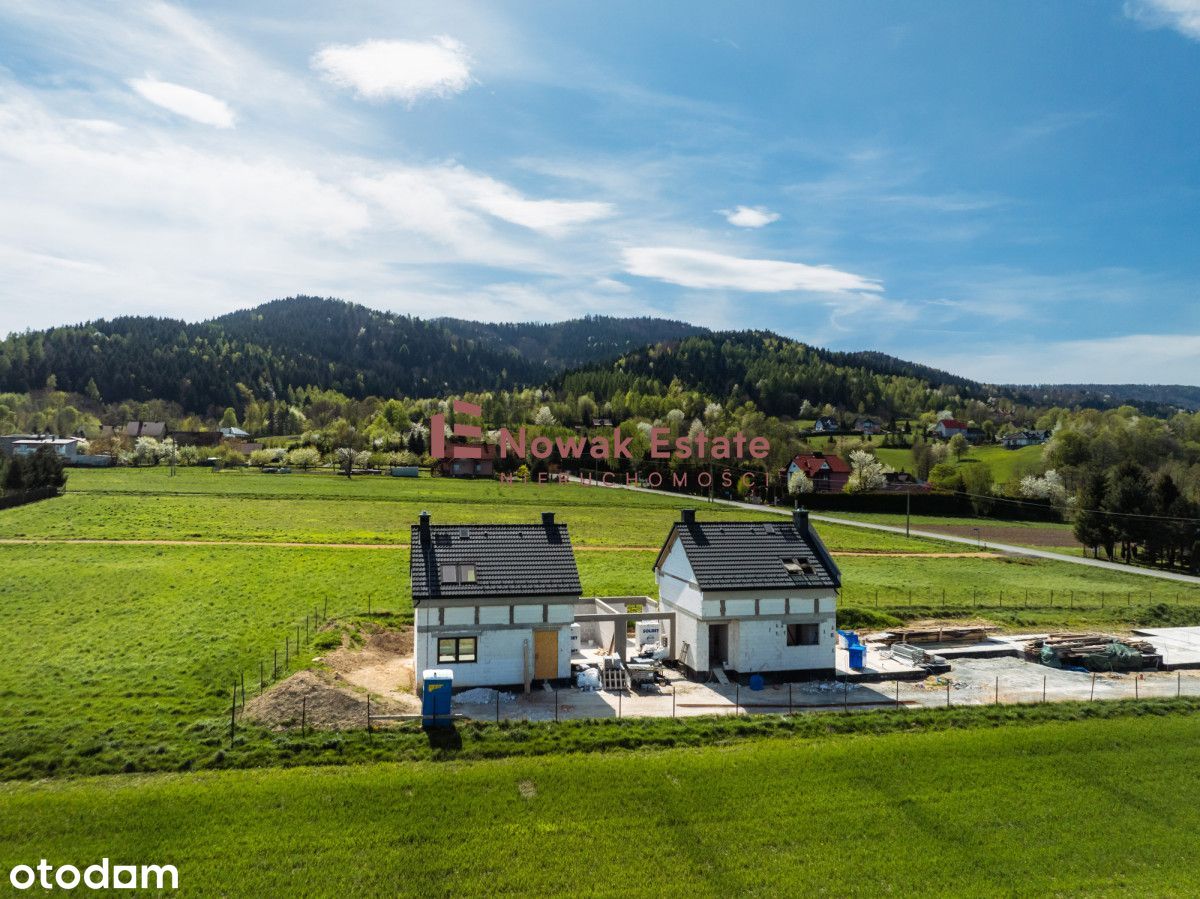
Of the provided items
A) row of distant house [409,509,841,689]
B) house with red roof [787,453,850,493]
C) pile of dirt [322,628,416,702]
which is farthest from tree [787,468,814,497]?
pile of dirt [322,628,416,702]

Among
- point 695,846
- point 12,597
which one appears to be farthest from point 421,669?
point 12,597

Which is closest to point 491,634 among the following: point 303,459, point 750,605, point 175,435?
point 750,605

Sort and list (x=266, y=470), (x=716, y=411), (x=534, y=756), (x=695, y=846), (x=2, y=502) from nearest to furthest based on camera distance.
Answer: (x=695, y=846) → (x=534, y=756) → (x=2, y=502) → (x=266, y=470) → (x=716, y=411)

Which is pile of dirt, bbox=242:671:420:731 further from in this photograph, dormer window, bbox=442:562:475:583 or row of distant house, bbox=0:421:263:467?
row of distant house, bbox=0:421:263:467

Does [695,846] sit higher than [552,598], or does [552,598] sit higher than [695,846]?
[552,598]

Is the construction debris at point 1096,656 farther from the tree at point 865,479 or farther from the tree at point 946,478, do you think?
the tree at point 946,478

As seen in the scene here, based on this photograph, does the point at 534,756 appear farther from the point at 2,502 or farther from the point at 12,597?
the point at 2,502

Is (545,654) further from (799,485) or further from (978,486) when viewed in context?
(978,486)

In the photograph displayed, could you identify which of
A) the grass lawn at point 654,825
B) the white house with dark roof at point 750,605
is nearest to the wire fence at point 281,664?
the grass lawn at point 654,825
